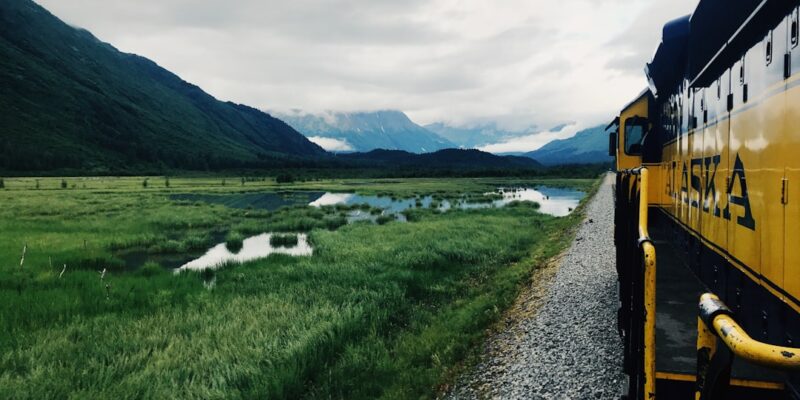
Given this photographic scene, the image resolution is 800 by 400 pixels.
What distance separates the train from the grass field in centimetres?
498

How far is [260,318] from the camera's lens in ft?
41.5

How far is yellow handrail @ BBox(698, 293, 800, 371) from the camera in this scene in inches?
71.9

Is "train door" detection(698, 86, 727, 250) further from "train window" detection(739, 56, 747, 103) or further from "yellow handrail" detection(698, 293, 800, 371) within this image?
"yellow handrail" detection(698, 293, 800, 371)

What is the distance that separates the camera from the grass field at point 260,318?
9125mm

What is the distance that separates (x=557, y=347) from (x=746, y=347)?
24.9 feet

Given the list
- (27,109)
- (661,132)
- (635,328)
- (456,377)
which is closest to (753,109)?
(635,328)

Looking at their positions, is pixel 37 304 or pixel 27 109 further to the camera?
pixel 27 109

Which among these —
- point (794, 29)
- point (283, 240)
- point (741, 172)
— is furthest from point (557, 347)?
point (283, 240)

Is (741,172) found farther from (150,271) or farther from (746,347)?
(150,271)

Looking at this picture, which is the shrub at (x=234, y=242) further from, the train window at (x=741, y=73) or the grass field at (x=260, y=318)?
the train window at (x=741, y=73)

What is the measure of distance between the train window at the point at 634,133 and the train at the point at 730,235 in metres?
6.61

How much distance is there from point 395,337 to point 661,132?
8.72 m

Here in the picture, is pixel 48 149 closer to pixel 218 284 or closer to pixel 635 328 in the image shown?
pixel 218 284

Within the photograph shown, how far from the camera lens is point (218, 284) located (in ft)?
56.4
